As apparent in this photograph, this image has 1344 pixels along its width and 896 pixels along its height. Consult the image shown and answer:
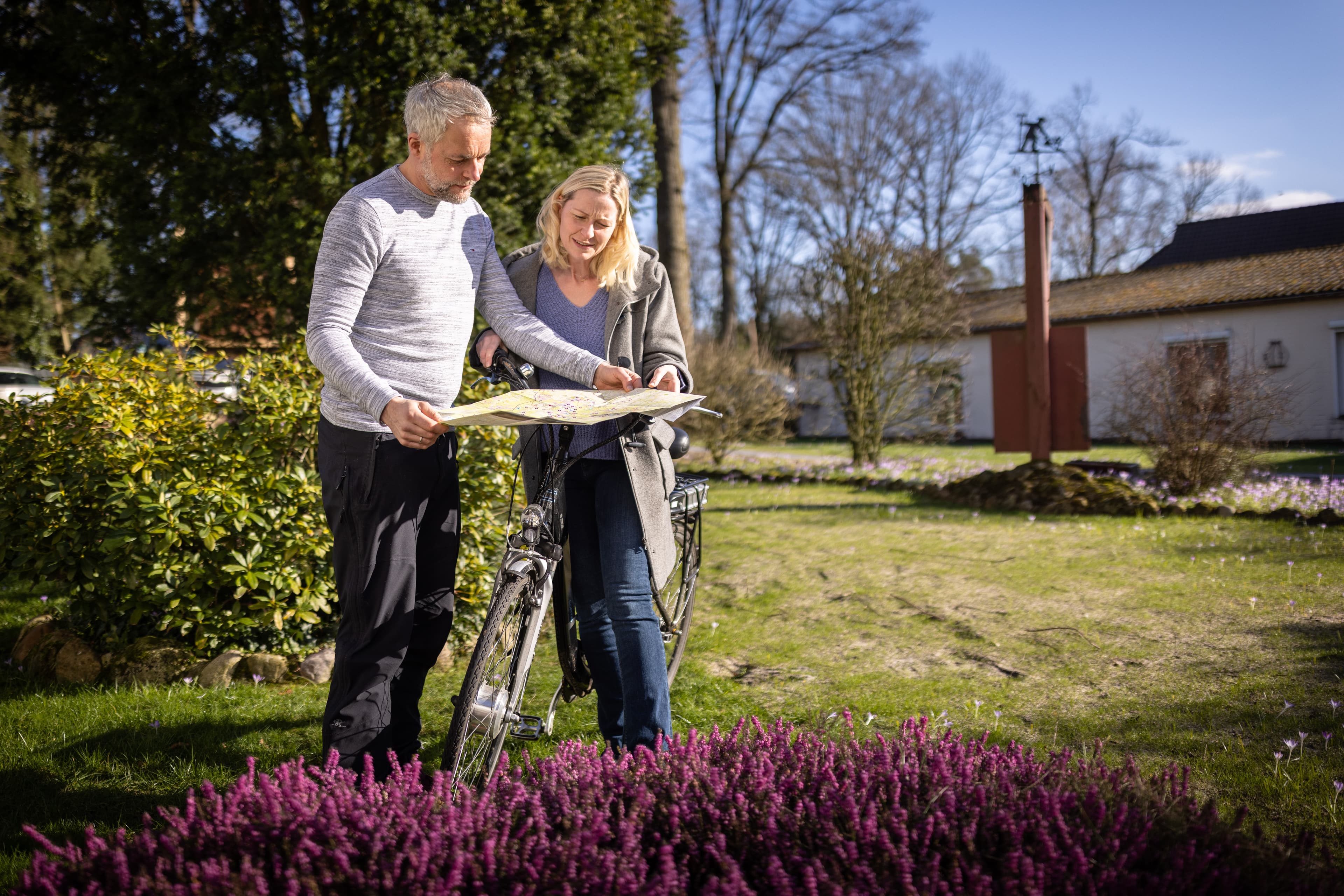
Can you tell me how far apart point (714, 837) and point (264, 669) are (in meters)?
2.95

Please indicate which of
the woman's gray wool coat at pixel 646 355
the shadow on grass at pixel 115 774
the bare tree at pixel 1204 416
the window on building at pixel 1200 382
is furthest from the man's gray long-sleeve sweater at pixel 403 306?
the window on building at pixel 1200 382

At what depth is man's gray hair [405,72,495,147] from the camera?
7.77 feet

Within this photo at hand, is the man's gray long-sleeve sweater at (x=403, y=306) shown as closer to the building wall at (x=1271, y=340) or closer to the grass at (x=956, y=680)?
the grass at (x=956, y=680)

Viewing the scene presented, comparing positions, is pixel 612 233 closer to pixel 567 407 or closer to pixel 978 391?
pixel 567 407

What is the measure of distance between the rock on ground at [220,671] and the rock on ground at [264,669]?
3cm

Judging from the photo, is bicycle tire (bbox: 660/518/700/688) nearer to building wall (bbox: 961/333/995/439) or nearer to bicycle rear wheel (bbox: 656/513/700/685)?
bicycle rear wheel (bbox: 656/513/700/685)

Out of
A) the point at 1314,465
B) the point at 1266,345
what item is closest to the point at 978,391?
the point at 1266,345

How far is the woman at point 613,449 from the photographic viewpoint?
8.82 ft

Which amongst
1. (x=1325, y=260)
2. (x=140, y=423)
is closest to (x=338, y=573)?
(x=140, y=423)

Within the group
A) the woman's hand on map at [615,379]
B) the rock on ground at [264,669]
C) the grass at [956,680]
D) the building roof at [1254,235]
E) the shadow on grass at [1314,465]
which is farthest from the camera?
the building roof at [1254,235]

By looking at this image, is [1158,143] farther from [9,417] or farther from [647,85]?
[9,417]

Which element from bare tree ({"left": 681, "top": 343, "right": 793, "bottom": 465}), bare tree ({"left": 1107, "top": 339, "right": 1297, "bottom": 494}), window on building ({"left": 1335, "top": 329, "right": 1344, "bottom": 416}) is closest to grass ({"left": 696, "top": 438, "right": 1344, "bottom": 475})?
bare tree ({"left": 681, "top": 343, "right": 793, "bottom": 465})

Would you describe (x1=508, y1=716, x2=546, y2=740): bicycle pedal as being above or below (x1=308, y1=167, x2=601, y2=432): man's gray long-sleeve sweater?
below

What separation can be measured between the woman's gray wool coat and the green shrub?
1.66 metres
